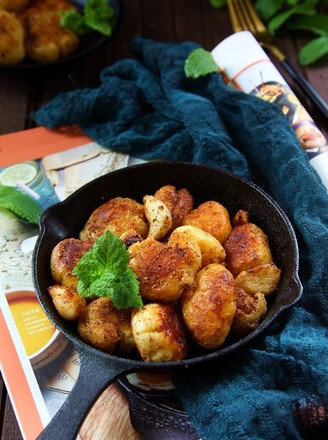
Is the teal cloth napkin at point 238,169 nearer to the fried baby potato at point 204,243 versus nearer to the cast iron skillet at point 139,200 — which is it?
the cast iron skillet at point 139,200

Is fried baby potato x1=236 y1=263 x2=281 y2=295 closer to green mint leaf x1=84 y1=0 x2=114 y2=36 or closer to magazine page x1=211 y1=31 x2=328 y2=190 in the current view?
magazine page x1=211 y1=31 x2=328 y2=190

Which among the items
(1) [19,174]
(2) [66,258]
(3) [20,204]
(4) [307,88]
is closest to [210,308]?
(2) [66,258]

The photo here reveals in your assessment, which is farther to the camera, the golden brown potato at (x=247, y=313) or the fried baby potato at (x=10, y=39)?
the fried baby potato at (x=10, y=39)

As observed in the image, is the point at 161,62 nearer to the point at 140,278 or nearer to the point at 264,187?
the point at 264,187

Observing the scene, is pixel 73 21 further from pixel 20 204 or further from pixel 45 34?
pixel 20 204

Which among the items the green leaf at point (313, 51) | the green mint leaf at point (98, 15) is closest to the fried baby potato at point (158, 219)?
the green mint leaf at point (98, 15)

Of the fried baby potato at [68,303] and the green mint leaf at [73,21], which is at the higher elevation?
the green mint leaf at [73,21]
